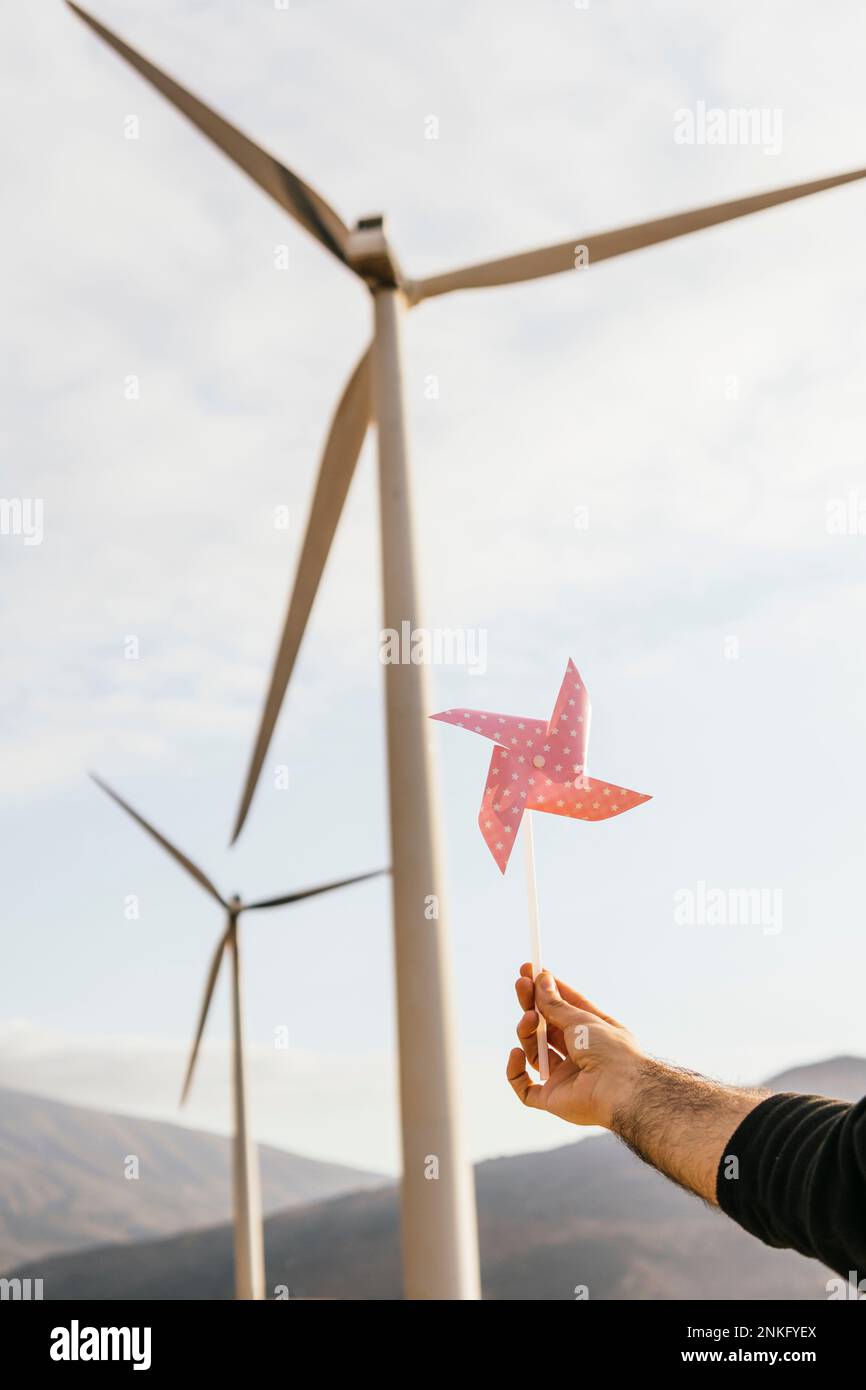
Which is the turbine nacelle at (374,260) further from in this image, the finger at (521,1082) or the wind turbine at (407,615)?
the finger at (521,1082)

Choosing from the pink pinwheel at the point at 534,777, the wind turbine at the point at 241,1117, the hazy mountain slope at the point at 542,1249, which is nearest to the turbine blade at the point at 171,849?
the wind turbine at the point at 241,1117

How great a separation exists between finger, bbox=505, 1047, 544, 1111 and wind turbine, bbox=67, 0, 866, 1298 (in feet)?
11.3

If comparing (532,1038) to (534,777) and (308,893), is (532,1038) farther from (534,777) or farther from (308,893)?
(308,893)

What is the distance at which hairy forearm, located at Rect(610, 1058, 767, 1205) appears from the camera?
3.13 m

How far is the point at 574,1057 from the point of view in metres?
3.73

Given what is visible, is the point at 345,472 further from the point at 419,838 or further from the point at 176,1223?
the point at 176,1223

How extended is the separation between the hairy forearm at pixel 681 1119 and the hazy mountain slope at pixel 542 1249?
367ft

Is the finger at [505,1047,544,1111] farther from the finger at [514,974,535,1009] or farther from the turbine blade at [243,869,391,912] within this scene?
the turbine blade at [243,869,391,912]

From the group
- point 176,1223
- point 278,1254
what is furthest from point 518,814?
point 176,1223

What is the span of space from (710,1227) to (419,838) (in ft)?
413

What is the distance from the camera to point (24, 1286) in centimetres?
13138

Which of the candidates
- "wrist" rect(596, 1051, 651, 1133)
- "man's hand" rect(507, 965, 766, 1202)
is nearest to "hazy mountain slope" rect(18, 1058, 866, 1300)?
"man's hand" rect(507, 965, 766, 1202)

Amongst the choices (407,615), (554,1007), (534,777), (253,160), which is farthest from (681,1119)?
(253,160)

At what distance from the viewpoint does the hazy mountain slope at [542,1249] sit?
382 feet
